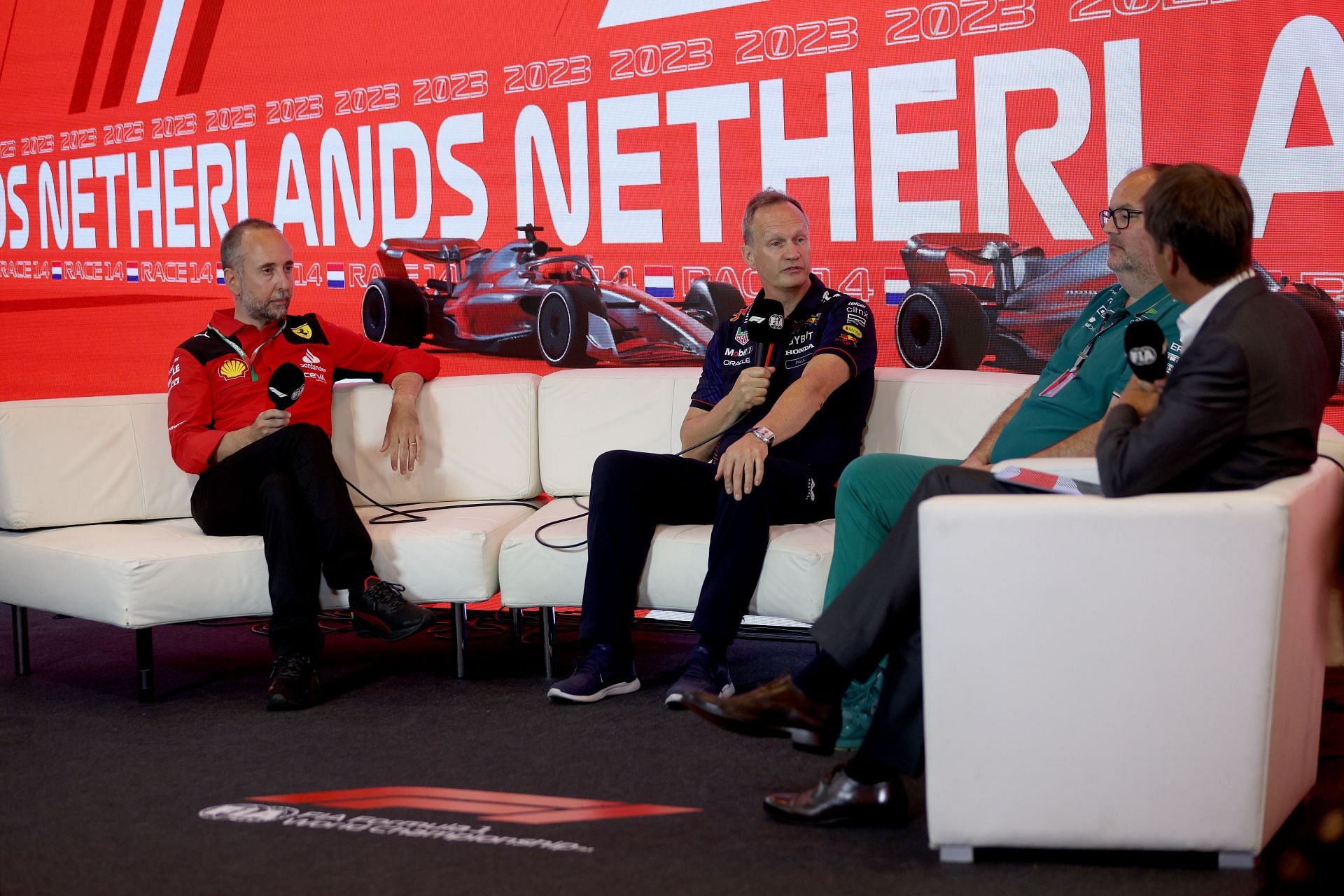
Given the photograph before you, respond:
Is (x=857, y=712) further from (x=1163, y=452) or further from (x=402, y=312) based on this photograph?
(x=402, y=312)

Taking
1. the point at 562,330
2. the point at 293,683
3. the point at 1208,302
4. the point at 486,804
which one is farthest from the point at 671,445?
the point at 1208,302

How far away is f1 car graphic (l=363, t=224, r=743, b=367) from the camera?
420 cm

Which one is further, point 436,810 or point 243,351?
point 243,351

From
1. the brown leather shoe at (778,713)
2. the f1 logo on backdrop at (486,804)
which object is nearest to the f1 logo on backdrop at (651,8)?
the brown leather shoe at (778,713)

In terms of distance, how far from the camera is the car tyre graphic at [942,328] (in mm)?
3691

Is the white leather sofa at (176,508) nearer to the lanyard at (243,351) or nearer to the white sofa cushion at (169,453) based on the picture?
the white sofa cushion at (169,453)

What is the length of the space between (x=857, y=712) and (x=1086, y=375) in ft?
2.79

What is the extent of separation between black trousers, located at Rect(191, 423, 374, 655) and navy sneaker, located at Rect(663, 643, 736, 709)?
2.71 ft

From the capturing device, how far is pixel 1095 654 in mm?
1976

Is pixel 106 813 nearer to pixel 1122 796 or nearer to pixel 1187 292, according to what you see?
pixel 1122 796

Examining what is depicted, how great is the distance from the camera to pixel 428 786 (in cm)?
255

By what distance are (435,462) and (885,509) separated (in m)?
1.51

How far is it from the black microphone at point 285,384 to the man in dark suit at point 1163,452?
1540 millimetres

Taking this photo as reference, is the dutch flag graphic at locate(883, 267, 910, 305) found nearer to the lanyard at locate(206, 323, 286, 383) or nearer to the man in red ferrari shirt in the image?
the man in red ferrari shirt
